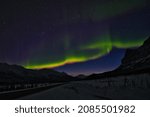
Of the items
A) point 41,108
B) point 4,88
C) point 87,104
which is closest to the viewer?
point 41,108

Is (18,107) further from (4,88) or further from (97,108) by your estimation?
(4,88)

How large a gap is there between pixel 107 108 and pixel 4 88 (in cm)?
2696

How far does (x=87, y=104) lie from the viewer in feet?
34.9

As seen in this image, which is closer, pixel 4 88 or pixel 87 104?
pixel 87 104

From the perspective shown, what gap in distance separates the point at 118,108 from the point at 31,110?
140 inches

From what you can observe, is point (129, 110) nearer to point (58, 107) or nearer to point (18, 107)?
point (58, 107)

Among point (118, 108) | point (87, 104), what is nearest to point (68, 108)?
point (87, 104)

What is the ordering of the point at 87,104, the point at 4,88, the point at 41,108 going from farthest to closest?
the point at 4,88 → the point at 87,104 → the point at 41,108

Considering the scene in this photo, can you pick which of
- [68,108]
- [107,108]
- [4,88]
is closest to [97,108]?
[107,108]

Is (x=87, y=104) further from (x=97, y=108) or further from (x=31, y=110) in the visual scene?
(x=31, y=110)

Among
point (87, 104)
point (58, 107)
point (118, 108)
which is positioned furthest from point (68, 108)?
point (118, 108)

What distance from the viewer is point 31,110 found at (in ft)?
31.5

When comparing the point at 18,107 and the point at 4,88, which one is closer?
the point at 18,107

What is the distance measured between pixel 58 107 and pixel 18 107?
1.72 m
